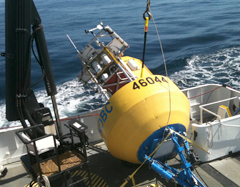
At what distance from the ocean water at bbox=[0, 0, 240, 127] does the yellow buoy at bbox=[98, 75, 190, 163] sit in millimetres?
10219

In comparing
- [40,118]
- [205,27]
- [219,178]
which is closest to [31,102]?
[40,118]

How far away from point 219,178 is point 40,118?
5.67 m

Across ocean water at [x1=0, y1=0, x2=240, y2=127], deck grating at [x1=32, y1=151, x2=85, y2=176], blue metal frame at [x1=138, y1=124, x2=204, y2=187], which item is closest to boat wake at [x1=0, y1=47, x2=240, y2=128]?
ocean water at [x1=0, y1=0, x2=240, y2=127]

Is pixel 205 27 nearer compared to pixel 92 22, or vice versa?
pixel 205 27

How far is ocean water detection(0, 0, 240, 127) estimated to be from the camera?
1992cm

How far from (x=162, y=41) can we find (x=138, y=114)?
24.0 meters

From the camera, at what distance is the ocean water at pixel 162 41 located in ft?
65.4

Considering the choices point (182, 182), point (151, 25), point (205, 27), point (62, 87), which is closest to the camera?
point (182, 182)

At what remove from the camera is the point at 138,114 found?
686 centimetres

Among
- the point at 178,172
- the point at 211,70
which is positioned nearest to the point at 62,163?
the point at 178,172

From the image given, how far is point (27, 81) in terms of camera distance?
6859 millimetres

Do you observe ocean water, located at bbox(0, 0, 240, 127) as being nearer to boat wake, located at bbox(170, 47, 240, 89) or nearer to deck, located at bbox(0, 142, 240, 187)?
boat wake, located at bbox(170, 47, 240, 89)

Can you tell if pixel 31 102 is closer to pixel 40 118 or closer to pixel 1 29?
pixel 40 118

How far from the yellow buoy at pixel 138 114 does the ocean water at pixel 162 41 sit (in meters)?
10.2
